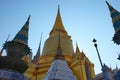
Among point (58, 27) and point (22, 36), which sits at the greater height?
point (58, 27)

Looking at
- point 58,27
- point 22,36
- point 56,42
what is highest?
point 58,27

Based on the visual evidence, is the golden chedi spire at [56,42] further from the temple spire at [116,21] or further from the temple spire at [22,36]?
the temple spire at [116,21]

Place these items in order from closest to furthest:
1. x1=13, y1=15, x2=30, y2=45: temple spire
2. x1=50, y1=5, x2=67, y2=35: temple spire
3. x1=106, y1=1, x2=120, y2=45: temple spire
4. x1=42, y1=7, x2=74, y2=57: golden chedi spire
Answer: x1=106, y1=1, x2=120, y2=45: temple spire, x1=13, y1=15, x2=30, y2=45: temple spire, x1=42, y1=7, x2=74, y2=57: golden chedi spire, x1=50, y1=5, x2=67, y2=35: temple spire

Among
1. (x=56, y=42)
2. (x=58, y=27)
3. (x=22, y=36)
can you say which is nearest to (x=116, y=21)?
(x=22, y=36)

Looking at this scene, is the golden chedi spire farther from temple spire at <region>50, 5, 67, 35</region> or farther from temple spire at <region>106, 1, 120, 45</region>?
temple spire at <region>106, 1, 120, 45</region>

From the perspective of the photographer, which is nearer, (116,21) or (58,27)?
(116,21)

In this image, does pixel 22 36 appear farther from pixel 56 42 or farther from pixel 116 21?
pixel 56 42

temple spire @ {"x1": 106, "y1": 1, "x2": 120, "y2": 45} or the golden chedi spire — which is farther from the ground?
the golden chedi spire

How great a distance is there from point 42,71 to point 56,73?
13.4m

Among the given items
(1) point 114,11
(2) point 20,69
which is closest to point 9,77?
(2) point 20,69

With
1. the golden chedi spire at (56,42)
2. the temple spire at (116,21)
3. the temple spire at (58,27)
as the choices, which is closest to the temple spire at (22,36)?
the temple spire at (116,21)

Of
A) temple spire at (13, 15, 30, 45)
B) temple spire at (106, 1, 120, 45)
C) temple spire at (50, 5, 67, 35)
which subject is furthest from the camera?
temple spire at (50, 5, 67, 35)

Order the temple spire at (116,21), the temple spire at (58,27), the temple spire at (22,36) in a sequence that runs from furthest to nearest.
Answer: the temple spire at (58,27), the temple spire at (22,36), the temple spire at (116,21)

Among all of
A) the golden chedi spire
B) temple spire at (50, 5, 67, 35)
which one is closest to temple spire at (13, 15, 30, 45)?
the golden chedi spire
